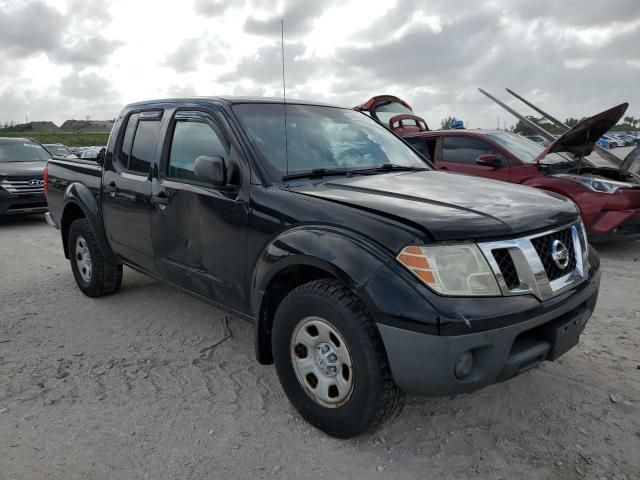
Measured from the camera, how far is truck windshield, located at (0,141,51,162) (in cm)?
1072

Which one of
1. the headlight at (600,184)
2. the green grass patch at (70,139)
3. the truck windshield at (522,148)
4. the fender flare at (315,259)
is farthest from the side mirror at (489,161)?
the green grass patch at (70,139)

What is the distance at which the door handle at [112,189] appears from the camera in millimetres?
4219

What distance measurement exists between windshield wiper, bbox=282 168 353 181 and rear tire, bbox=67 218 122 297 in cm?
250

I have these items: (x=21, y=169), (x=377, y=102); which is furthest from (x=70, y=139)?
(x=377, y=102)

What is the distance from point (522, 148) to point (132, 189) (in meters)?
5.53

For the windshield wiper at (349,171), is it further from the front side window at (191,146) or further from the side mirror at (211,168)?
the front side window at (191,146)

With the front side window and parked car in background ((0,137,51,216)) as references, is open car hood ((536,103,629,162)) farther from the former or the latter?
parked car in background ((0,137,51,216))

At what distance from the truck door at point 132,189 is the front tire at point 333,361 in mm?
1667

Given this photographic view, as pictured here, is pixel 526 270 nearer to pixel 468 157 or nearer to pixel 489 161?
pixel 489 161

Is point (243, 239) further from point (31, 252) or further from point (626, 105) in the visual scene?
point (31, 252)

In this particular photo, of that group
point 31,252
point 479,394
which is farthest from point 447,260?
point 31,252

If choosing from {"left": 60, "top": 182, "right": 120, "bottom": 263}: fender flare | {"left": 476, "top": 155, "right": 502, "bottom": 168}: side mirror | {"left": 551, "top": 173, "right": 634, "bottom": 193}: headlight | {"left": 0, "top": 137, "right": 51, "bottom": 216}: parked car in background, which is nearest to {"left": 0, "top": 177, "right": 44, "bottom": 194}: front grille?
{"left": 0, "top": 137, "right": 51, "bottom": 216}: parked car in background

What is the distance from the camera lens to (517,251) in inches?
92.4

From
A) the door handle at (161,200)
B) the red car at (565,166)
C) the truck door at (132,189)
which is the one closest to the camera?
the door handle at (161,200)
